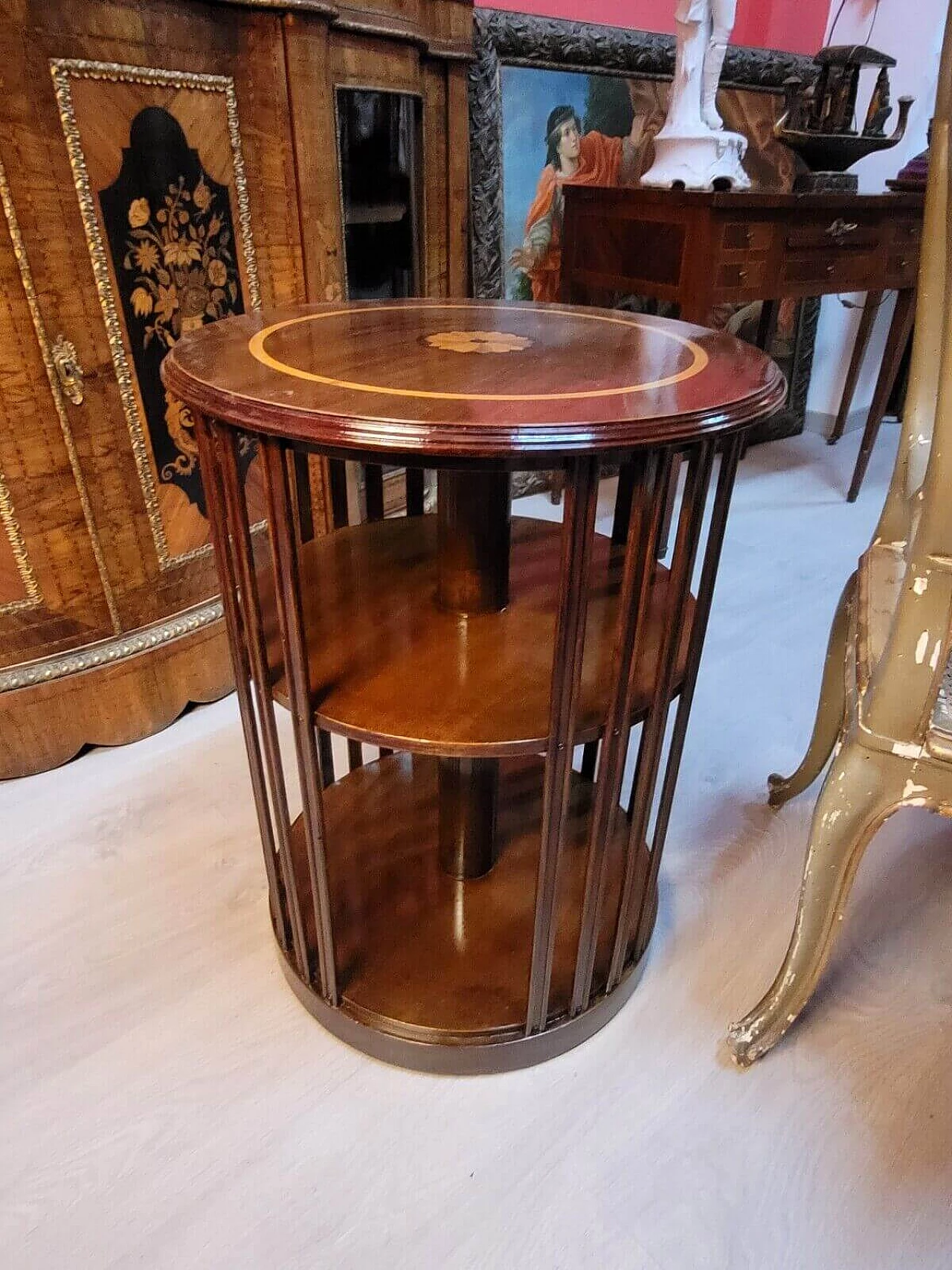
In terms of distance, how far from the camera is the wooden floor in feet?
3.08

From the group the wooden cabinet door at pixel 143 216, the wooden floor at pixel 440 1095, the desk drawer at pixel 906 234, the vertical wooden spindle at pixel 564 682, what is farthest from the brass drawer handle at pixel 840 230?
the vertical wooden spindle at pixel 564 682

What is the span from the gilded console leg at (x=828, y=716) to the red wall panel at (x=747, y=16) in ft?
5.69

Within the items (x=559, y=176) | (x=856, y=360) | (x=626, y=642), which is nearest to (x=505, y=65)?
(x=559, y=176)

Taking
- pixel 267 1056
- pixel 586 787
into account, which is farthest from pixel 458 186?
pixel 267 1056

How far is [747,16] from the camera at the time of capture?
104 inches

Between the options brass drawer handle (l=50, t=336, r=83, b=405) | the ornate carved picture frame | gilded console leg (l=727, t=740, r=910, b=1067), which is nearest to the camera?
gilded console leg (l=727, t=740, r=910, b=1067)

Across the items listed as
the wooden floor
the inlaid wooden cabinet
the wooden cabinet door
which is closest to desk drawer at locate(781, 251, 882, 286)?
the inlaid wooden cabinet

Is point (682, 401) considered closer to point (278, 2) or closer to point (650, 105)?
point (278, 2)

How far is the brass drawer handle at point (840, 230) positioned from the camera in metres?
2.27

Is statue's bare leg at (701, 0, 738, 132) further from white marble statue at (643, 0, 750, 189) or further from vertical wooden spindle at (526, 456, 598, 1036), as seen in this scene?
vertical wooden spindle at (526, 456, 598, 1036)

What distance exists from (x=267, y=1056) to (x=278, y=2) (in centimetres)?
158

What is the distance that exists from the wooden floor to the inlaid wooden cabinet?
301 mm

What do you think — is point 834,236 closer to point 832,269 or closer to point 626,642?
point 832,269

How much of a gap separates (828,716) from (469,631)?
721 mm
